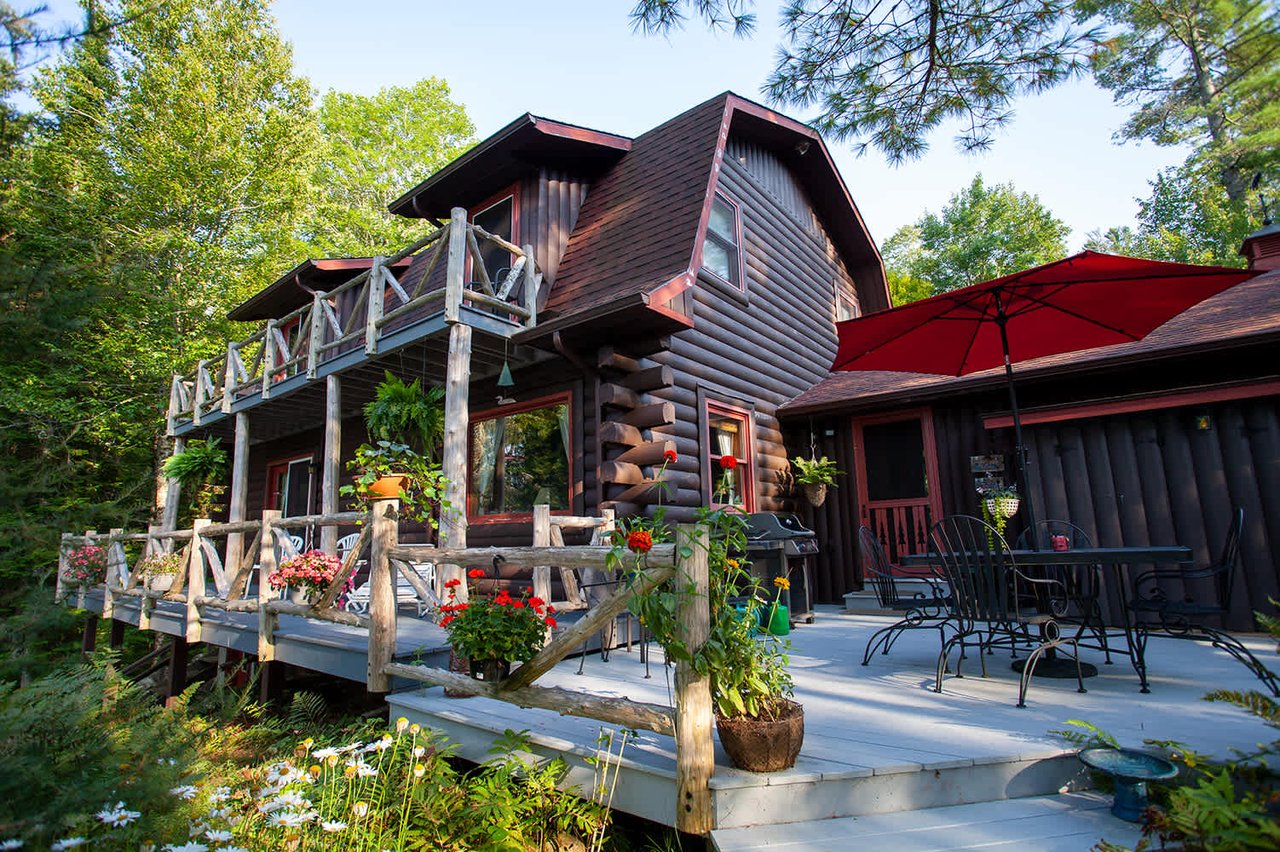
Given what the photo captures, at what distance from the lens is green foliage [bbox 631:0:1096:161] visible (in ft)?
12.4

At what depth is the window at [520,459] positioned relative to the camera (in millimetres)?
7027

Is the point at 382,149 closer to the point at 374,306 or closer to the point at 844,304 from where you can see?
the point at 844,304

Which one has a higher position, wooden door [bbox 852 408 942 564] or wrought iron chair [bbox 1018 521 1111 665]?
wooden door [bbox 852 408 942 564]

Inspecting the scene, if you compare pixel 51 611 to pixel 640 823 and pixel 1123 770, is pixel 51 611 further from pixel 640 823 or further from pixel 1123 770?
pixel 1123 770

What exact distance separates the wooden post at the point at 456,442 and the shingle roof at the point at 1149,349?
4398 mm

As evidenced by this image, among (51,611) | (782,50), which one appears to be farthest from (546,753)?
(782,50)

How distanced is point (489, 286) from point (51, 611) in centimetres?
408

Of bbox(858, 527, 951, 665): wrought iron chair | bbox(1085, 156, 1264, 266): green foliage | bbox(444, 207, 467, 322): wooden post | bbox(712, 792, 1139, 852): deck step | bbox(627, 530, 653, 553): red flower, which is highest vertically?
bbox(1085, 156, 1264, 266): green foliage

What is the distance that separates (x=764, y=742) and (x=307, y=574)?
437 cm

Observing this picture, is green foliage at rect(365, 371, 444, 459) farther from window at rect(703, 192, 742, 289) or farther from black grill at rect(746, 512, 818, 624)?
window at rect(703, 192, 742, 289)

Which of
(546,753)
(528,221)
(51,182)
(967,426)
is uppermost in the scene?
(51,182)

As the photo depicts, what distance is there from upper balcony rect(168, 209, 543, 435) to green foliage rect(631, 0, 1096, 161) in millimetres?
3128

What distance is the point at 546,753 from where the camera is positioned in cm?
287

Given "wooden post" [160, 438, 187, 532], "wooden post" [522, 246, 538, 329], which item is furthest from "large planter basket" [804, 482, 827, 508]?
"wooden post" [160, 438, 187, 532]
